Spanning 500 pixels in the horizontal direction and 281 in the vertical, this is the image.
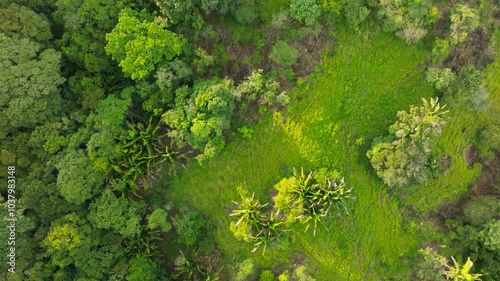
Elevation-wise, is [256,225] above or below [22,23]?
below

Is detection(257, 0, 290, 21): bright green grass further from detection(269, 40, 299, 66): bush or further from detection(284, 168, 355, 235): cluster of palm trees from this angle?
detection(284, 168, 355, 235): cluster of palm trees

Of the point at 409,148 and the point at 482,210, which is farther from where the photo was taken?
the point at 482,210

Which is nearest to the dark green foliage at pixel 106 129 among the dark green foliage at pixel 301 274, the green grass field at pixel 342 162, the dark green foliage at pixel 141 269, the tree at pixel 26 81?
the tree at pixel 26 81

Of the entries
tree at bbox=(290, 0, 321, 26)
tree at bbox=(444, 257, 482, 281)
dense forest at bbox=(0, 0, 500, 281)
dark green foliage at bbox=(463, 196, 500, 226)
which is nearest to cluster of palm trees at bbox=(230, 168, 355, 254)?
dense forest at bbox=(0, 0, 500, 281)

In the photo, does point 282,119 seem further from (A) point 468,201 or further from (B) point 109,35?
(A) point 468,201

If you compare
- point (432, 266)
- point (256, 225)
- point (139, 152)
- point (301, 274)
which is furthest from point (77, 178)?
point (432, 266)

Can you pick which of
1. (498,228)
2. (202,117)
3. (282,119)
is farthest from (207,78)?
(498,228)

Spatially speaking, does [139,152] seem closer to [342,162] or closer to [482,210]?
[342,162]
